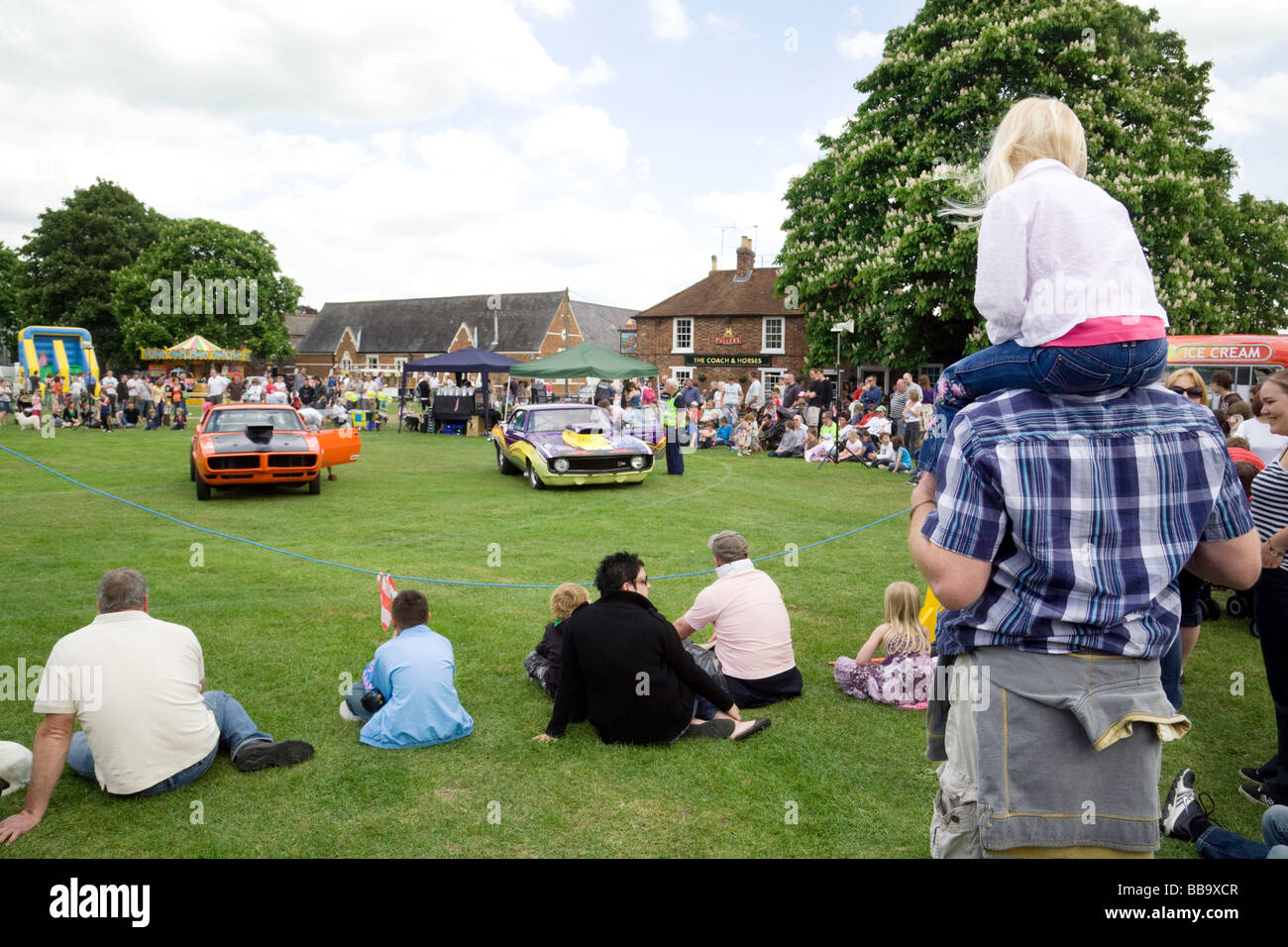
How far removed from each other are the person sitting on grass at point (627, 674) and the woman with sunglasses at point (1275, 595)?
2873mm

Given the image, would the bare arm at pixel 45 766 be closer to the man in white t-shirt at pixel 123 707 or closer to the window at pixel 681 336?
the man in white t-shirt at pixel 123 707

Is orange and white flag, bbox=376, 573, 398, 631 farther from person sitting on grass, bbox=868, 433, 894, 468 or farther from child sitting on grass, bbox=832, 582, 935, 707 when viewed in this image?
person sitting on grass, bbox=868, 433, 894, 468

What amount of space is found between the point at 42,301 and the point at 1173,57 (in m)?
68.9

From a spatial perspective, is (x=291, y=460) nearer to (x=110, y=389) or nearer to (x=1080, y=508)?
(x=1080, y=508)

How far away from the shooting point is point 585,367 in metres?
24.6

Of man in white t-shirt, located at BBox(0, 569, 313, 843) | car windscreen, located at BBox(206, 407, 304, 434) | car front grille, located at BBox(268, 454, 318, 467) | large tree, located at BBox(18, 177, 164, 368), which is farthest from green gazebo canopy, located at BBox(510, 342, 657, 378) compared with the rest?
large tree, located at BBox(18, 177, 164, 368)

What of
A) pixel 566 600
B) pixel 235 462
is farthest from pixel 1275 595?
pixel 235 462

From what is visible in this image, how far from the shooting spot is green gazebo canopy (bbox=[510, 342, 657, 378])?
24.5 meters

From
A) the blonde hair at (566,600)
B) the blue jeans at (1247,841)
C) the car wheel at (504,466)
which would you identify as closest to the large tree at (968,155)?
the car wheel at (504,466)

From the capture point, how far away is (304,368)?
8806cm

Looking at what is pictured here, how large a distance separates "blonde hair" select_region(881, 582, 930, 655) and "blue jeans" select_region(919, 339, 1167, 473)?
446 cm

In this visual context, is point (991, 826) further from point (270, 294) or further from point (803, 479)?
point (270, 294)

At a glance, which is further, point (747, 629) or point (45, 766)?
point (747, 629)

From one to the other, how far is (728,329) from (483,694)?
43.8 meters
